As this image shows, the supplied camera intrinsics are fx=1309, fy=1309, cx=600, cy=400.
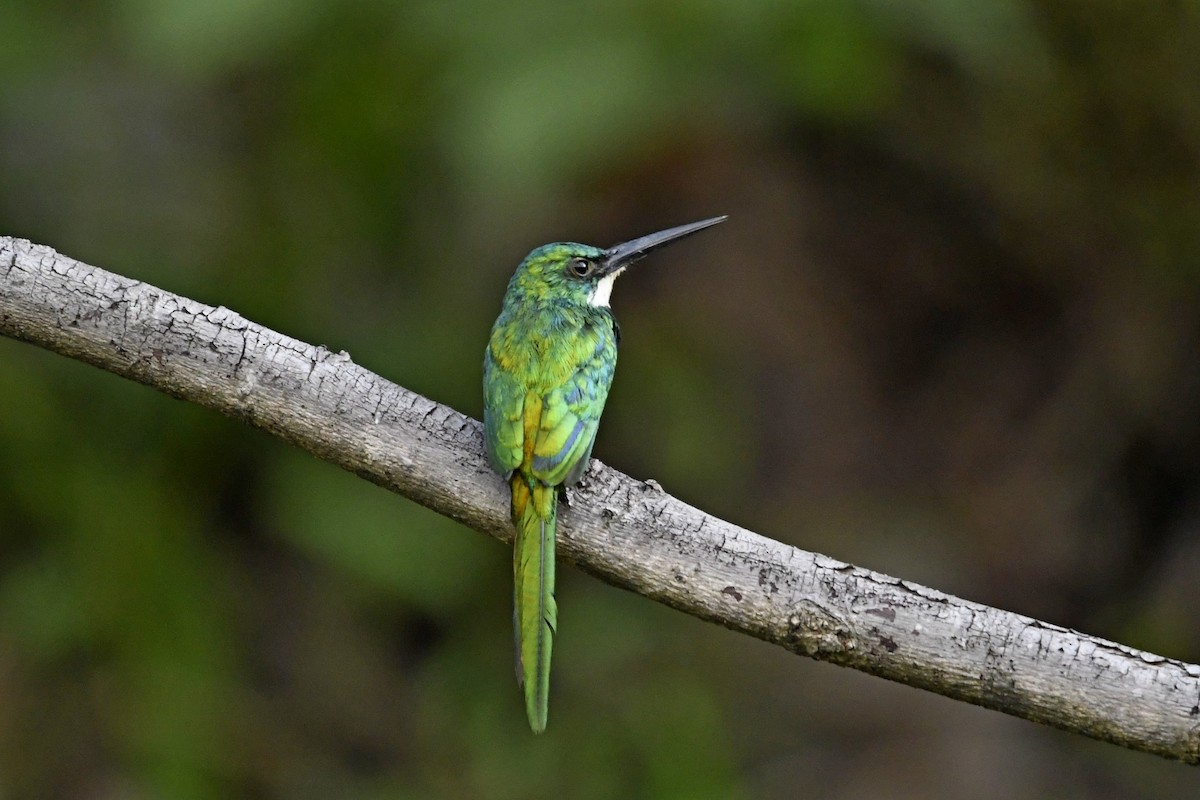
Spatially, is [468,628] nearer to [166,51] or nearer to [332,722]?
[332,722]

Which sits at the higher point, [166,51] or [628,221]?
[628,221]

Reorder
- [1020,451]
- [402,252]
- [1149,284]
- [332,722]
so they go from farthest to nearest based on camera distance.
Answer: [1020,451] → [1149,284] → [332,722] → [402,252]

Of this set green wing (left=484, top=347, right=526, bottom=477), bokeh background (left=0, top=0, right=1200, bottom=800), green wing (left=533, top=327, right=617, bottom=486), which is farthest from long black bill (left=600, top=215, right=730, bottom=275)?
green wing (left=484, top=347, right=526, bottom=477)

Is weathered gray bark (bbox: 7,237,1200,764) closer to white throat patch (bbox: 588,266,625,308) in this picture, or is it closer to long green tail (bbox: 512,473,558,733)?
long green tail (bbox: 512,473,558,733)

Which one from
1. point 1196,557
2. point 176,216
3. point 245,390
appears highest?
point 176,216

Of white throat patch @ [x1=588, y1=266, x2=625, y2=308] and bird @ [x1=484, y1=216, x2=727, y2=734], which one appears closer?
bird @ [x1=484, y1=216, x2=727, y2=734]

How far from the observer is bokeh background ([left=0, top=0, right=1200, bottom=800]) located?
159 inches

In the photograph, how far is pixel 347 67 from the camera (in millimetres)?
4090

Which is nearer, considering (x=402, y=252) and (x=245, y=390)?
(x=245, y=390)

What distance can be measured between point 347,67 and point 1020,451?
127 inches

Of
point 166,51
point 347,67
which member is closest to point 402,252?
point 347,67

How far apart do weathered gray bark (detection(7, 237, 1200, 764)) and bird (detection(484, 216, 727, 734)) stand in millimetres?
63

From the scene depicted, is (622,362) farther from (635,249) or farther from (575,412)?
(575,412)

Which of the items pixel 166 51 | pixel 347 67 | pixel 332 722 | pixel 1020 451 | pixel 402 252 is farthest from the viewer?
pixel 1020 451
